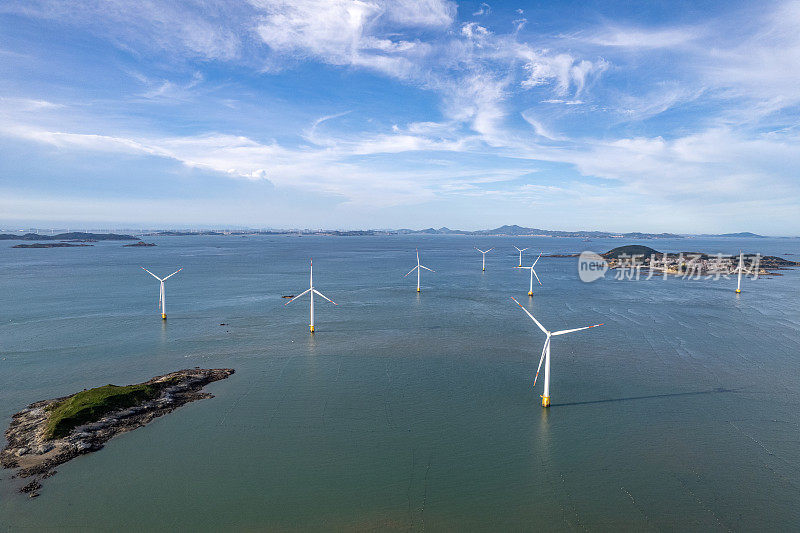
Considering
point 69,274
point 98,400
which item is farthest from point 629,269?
point 69,274

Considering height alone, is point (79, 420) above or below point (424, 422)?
above

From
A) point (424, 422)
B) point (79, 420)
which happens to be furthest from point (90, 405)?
point (424, 422)

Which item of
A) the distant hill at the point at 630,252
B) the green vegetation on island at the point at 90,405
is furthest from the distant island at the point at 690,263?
the green vegetation on island at the point at 90,405

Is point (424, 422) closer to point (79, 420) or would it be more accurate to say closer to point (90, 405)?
point (79, 420)

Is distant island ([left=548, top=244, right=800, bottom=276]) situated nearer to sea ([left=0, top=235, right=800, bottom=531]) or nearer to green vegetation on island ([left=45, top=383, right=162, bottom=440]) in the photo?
sea ([left=0, top=235, right=800, bottom=531])

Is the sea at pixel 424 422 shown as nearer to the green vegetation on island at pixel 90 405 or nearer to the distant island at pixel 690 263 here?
the green vegetation on island at pixel 90 405

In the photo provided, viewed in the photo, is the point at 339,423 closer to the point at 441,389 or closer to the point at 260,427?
the point at 260,427
